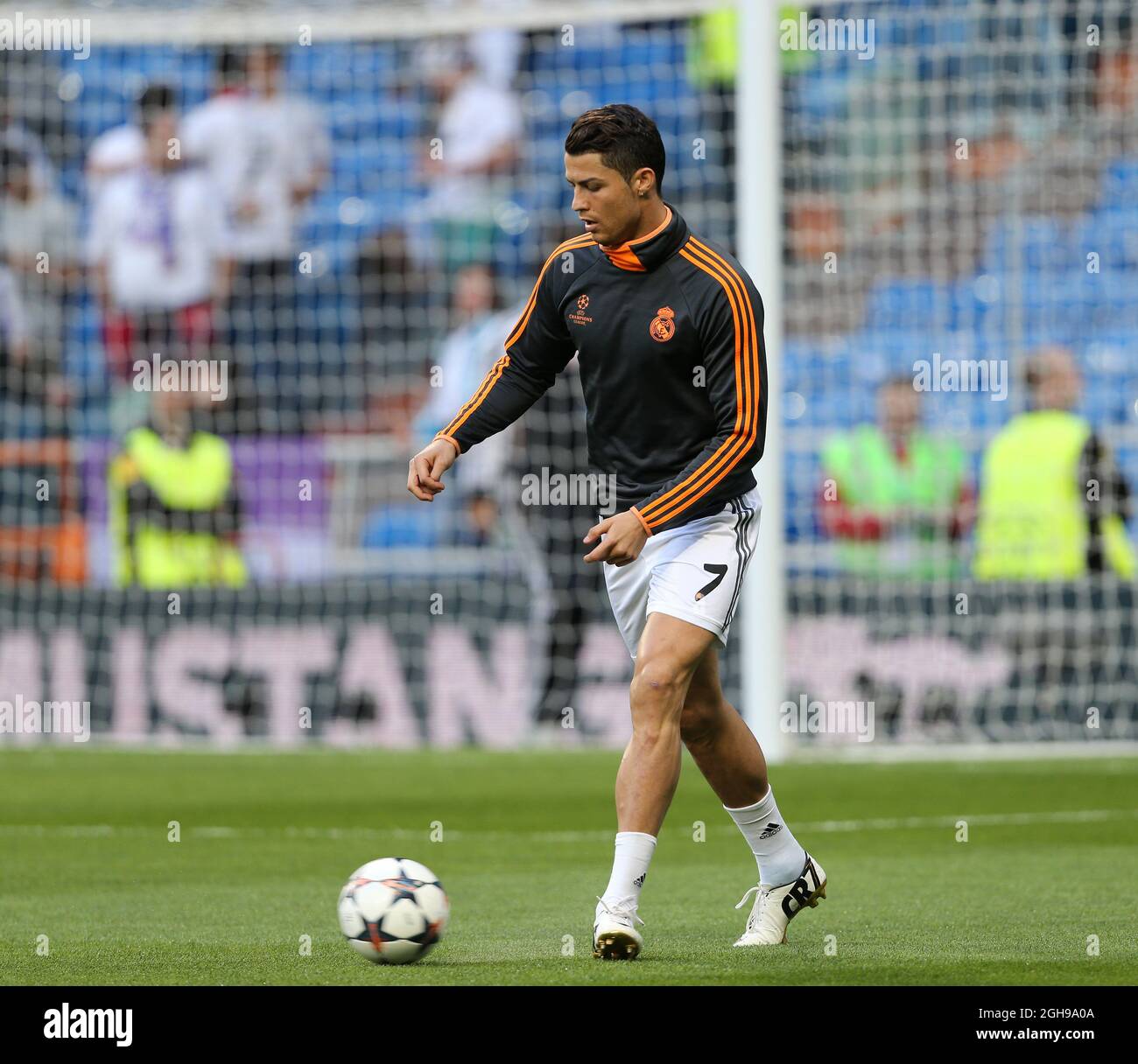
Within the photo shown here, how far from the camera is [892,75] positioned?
16.8 m

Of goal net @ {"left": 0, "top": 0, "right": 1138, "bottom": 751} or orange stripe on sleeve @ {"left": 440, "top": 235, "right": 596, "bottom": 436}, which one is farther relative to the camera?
goal net @ {"left": 0, "top": 0, "right": 1138, "bottom": 751}

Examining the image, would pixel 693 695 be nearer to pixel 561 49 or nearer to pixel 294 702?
pixel 294 702

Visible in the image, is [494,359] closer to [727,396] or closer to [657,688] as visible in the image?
[727,396]

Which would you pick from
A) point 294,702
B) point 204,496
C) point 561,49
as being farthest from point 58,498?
point 561,49

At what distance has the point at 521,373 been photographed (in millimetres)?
6422

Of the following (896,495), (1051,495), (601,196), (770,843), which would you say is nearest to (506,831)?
(770,843)

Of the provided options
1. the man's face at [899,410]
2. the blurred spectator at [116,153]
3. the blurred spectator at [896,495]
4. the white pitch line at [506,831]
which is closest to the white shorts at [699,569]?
the white pitch line at [506,831]

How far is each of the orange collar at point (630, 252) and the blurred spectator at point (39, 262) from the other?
11.1 m

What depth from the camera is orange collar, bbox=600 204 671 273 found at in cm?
598

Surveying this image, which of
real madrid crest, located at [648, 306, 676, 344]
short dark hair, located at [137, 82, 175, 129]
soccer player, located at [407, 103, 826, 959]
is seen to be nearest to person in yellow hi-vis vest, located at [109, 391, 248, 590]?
short dark hair, located at [137, 82, 175, 129]

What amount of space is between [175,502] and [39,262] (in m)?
2.82

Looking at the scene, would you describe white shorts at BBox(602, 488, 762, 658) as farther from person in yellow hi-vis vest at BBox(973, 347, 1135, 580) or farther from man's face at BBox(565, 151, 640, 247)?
person in yellow hi-vis vest at BBox(973, 347, 1135, 580)

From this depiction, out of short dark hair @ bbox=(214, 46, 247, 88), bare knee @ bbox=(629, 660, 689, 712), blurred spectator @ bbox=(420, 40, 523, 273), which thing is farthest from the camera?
short dark hair @ bbox=(214, 46, 247, 88)

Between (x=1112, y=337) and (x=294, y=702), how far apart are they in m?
6.80
